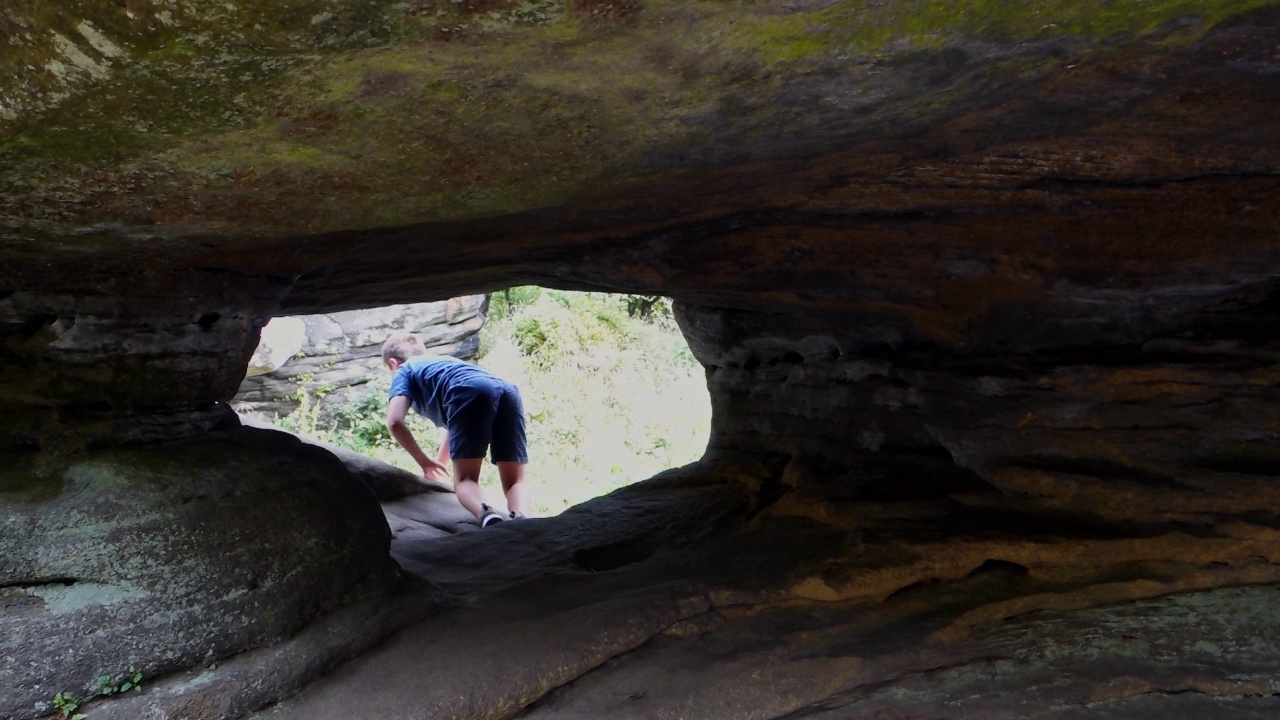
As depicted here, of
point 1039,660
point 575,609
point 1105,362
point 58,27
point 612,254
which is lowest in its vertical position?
point 1039,660

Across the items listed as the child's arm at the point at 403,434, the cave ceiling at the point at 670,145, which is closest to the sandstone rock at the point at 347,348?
the child's arm at the point at 403,434

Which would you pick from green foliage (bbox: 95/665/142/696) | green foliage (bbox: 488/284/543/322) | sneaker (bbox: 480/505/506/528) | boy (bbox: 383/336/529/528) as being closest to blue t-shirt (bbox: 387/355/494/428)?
boy (bbox: 383/336/529/528)

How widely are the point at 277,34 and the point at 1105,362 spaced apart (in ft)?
9.27

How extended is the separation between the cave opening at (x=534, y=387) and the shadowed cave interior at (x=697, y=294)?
650 cm

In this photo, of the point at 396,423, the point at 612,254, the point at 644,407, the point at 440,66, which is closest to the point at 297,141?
the point at 440,66

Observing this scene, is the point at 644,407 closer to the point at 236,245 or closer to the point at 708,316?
the point at 708,316

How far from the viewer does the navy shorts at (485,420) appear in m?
6.63

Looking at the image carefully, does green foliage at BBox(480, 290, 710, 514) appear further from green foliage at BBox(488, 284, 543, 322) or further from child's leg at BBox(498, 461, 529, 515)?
child's leg at BBox(498, 461, 529, 515)

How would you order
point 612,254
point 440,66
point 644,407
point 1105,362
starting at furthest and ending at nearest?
point 644,407, point 612,254, point 1105,362, point 440,66

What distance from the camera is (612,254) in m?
3.38

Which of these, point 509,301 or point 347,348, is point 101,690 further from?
point 509,301

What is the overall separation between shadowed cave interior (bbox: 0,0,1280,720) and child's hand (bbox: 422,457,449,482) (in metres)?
3.04

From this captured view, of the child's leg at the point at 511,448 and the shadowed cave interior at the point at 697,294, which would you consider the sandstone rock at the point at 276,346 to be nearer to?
the child's leg at the point at 511,448

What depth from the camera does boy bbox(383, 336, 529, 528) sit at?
21.7 ft
